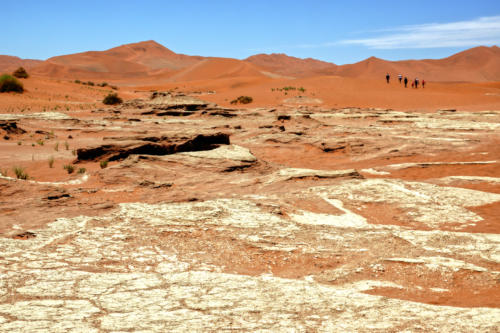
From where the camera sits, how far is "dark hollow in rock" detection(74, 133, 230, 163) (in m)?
10.8

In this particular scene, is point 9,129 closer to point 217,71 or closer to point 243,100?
point 243,100

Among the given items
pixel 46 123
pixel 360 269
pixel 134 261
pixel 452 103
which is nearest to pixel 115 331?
pixel 134 261

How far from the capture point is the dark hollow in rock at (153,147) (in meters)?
10.8

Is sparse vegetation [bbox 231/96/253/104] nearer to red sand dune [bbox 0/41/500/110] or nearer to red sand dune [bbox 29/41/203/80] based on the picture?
red sand dune [bbox 0/41/500/110]

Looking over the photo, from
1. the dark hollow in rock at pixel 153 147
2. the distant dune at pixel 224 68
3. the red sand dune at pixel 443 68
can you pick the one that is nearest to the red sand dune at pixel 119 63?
the distant dune at pixel 224 68

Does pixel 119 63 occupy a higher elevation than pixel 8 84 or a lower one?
higher

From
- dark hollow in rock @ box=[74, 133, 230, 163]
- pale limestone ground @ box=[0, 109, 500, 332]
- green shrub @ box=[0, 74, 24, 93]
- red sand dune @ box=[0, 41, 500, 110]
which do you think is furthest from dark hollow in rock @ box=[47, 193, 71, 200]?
green shrub @ box=[0, 74, 24, 93]

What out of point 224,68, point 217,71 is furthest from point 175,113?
point 224,68

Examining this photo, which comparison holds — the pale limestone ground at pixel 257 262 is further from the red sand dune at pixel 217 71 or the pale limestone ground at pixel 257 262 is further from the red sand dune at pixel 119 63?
the red sand dune at pixel 119 63

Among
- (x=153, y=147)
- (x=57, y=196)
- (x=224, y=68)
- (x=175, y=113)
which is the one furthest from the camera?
(x=224, y=68)

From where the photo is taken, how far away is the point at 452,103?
3269cm

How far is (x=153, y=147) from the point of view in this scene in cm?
1078

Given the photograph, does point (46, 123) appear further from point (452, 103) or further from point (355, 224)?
point (452, 103)

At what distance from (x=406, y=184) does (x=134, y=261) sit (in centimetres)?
553
